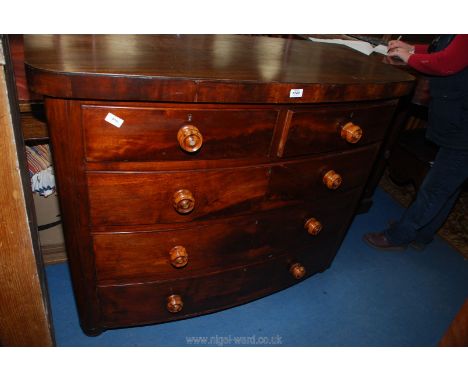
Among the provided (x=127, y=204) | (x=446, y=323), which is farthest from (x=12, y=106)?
(x=446, y=323)

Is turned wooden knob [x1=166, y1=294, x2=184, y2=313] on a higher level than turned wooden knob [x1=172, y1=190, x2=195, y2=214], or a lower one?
lower

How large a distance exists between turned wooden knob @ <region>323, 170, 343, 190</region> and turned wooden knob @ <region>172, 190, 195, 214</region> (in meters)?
0.49

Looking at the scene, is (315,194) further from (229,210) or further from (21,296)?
(21,296)

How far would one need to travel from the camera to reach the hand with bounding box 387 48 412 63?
1530 mm

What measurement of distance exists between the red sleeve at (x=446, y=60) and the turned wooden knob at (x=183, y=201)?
1.17 meters

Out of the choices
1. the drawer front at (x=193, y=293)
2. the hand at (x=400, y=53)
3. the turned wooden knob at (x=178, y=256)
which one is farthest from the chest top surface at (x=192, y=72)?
the drawer front at (x=193, y=293)

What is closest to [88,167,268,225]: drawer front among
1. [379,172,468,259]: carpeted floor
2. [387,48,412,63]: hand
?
[387,48,412,63]: hand

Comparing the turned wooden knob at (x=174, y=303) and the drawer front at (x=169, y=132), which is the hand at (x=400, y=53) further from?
the turned wooden knob at (x=174, y=303)

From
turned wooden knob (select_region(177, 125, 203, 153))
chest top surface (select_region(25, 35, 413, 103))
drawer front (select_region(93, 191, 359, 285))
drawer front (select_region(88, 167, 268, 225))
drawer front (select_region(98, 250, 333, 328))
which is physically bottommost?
drawer front (select_region(98, 250, 333, 328))

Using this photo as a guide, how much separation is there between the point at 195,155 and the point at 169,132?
0.34ft

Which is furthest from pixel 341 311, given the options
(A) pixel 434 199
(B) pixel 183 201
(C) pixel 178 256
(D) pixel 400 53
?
(D) pixel 400 53

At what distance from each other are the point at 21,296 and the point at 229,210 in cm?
62

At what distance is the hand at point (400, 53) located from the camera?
1.53 metres

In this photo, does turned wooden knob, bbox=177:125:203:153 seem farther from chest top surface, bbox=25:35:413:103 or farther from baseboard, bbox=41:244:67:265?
baseboard, bbox=41:244:67:265
